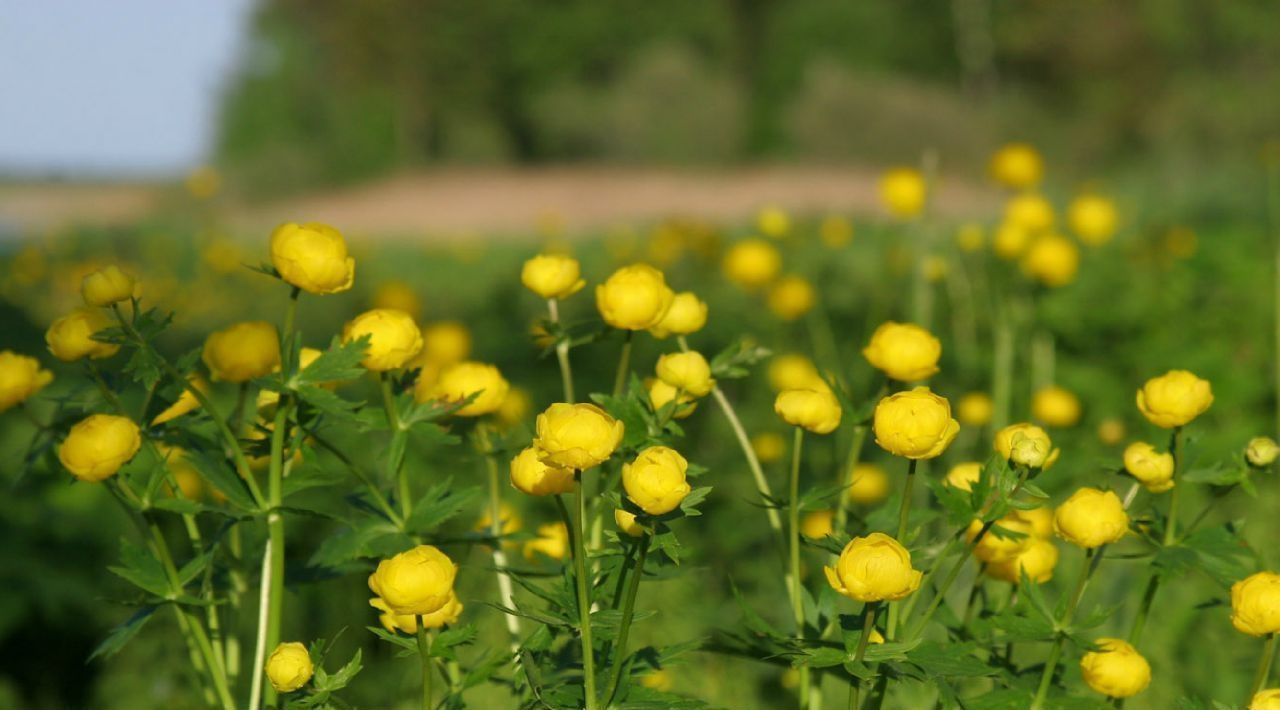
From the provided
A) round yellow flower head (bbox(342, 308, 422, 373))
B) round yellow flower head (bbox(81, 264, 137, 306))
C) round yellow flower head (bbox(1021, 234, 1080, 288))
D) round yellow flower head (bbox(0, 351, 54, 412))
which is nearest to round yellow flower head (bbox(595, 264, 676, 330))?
round yellow flower head (bbox(342, 308, 422, 373))

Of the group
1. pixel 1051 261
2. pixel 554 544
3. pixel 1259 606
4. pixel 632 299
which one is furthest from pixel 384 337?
pixel 1051 261

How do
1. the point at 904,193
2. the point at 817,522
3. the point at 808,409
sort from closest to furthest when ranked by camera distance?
1. the point at 808,409
2. the point at 817,522
3. the point at 904,193

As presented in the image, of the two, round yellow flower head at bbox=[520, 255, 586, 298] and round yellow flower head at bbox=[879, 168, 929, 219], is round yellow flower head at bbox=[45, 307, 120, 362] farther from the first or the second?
round yellow flower head at bbox=[879, 168, 929, 219]

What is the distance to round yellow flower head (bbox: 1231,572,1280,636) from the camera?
87 cm

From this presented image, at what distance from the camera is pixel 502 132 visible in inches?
899

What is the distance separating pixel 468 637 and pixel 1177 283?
323 centimetres

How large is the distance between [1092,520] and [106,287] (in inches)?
29.6

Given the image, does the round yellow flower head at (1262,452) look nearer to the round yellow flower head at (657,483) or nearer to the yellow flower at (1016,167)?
the round yellow flower head at (657,483)

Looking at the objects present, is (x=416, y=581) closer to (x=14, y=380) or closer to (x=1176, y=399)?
(x=14, y=380)

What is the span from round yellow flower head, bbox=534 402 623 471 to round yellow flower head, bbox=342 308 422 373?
0.73 feet

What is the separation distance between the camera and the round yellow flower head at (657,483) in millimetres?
749

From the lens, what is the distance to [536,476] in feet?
2.94

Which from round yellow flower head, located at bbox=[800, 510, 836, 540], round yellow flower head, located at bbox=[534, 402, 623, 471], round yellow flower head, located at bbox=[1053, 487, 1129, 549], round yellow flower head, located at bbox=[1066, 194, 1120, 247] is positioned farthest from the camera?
round yellow flower head, located at bbox=[1066, 194, 1120, 247]

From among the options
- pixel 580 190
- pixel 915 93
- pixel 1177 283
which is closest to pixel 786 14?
pixel 915 93
